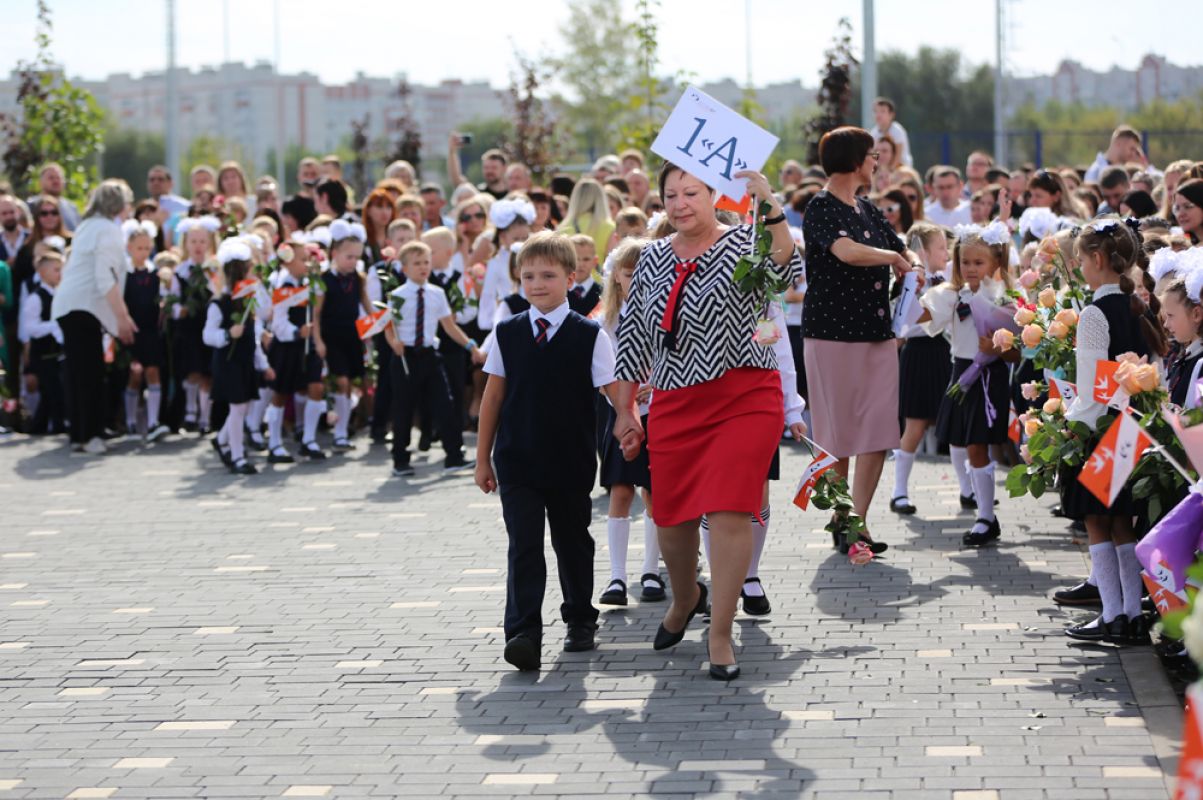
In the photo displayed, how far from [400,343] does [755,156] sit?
6820 millimetres

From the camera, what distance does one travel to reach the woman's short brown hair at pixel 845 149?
29.5ft

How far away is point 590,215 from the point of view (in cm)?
1359

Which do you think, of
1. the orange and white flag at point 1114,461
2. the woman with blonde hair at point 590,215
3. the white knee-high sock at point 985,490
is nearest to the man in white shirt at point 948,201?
the woman with blonde hair at point 590,215

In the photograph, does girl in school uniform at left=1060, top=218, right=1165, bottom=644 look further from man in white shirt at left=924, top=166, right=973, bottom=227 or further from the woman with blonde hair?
man in white shirt at left=924, top=166, right=973, bottom=227

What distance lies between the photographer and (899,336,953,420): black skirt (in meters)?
10.9

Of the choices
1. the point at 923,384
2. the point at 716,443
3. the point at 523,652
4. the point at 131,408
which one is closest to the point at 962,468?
the point at 923,384

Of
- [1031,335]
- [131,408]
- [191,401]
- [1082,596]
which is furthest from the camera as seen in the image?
[131,408]

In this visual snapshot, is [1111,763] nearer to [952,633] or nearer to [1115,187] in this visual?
[952,633]

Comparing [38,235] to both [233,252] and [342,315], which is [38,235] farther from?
[342,315]

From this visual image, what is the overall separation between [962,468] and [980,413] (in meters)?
0.74

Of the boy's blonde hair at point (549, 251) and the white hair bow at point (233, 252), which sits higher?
the white hair bow at point (233, 252)

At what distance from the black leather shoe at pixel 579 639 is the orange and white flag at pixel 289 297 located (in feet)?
24.8

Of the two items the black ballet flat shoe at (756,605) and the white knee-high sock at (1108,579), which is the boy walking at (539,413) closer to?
the black ballet flat shoe at (756,605)

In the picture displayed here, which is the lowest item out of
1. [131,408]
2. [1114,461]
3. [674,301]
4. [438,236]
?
[131,408]
